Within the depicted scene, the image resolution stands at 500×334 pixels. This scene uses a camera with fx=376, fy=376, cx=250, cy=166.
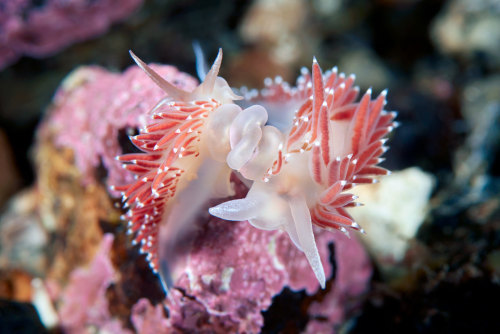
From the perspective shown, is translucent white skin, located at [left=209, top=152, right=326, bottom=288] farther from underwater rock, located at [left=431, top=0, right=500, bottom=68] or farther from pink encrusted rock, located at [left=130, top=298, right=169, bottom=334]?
underwater rock, located at [left=431, top=0, right=500, bottom=68]

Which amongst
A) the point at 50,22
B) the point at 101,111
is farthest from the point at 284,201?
the point at 50,22

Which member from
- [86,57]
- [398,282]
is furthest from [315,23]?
[398,282]

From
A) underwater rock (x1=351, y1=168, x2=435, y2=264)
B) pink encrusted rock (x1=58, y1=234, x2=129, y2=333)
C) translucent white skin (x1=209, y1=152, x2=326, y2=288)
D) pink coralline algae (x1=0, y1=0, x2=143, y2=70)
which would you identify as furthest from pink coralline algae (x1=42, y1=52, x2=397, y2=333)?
pink coralline algae (x1=0, y1=0, x2=143, y2=70)

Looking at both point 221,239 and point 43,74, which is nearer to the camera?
point 221,239

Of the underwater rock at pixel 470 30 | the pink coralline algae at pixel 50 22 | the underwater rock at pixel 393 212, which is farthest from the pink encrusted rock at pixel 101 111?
the underwater rock at pixel 470 30

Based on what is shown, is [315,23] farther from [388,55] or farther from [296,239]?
[296,239]
